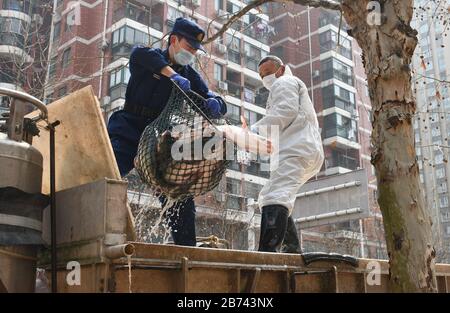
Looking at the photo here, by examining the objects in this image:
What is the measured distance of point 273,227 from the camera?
14.4 feet

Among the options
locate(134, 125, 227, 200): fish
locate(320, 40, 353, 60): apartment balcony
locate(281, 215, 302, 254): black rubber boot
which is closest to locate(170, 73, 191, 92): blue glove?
locate(134, 125, 227, 200): fish

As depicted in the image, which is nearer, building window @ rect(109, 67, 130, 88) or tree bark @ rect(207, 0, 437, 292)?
tree bark @ rect(207, 0, 437, 292)

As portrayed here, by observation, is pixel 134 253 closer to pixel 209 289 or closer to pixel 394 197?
pixel 209 289

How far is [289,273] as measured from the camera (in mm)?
3424

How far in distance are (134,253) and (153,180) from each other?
1.06 metres

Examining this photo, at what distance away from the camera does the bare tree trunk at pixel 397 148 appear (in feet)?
12.0

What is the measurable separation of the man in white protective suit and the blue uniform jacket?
A: 0.59m

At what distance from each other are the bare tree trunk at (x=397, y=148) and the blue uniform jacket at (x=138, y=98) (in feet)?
3.89

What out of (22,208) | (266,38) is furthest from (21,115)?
(266,38)

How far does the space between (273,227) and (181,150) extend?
1.20 meters

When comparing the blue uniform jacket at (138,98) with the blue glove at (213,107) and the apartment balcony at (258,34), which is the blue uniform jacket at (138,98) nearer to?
the blue glove at (213,107)

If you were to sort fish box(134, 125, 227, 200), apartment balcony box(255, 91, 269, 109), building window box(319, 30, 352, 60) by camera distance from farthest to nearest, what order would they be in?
1. building window box(319, 30, 352, 60)
2. apartment balcony box(255, 91, 269, 109)
3. fish box(134, 125, 227, 200)

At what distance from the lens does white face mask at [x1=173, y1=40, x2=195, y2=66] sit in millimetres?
4336

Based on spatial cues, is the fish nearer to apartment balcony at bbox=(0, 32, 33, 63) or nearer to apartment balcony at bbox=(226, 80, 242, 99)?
apartment balcony at bbox=(0, 32, 33, 63)
